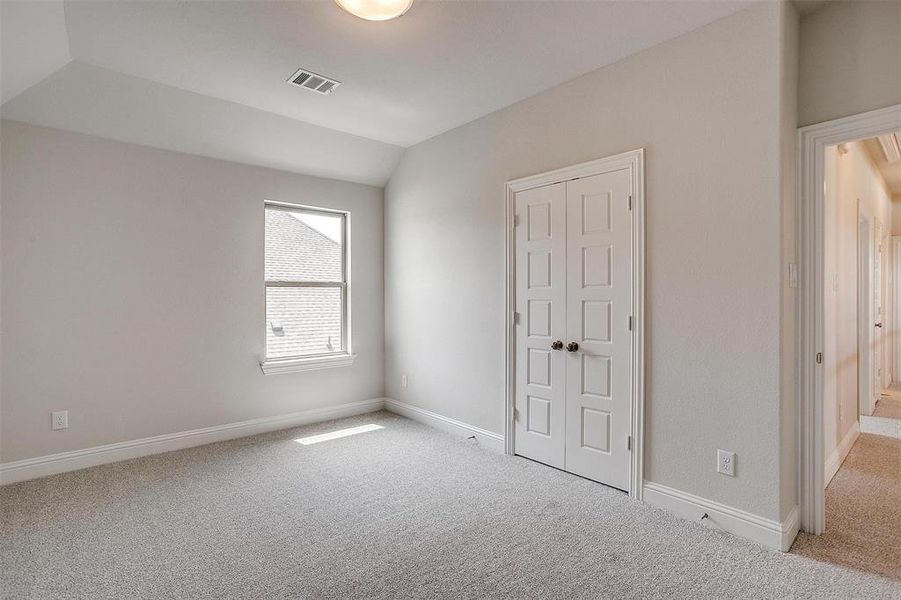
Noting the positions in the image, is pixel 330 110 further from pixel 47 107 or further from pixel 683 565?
pixel 683 565

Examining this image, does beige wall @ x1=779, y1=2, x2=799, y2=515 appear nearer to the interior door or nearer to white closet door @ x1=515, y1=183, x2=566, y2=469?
white closet door @ x1=515, y1=183, x2=566, y2=469

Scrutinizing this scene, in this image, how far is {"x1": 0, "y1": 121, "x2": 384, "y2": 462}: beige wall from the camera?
10.3ft

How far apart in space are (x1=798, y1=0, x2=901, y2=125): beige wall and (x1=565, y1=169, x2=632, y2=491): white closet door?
3.26ft

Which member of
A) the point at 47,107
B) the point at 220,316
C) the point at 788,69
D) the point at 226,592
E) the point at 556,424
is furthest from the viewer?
the point at 220,316

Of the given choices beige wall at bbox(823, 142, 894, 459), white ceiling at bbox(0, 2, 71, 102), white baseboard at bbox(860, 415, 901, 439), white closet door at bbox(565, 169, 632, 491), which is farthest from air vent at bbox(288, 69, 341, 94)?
white baseboard at bbox(860, 415, 901, 439)

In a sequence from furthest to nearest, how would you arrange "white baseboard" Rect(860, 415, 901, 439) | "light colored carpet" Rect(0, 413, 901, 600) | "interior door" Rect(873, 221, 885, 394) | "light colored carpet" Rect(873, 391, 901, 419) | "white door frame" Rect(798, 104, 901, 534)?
"interior door" Rect(873, 221, 885, 394) < "light colored carpet" Rect(873, 391, 901, 419) < "white baseboard" Rect(860, 415, 901, 439) < "white door frame" Rect(798, 104, 901, 534) < "light colored carpet" Rect(0, 413, 901, 600)

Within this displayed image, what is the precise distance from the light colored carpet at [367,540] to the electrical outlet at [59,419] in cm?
36

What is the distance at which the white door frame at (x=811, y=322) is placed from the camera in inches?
94.2

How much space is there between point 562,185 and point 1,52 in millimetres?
3405

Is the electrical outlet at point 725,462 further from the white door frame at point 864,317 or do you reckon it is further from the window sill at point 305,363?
the window sill at point 305,363

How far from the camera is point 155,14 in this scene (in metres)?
2.41

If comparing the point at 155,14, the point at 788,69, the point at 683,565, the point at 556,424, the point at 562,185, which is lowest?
the point at 683,565

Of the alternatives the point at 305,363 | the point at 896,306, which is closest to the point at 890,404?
the point at 896,306

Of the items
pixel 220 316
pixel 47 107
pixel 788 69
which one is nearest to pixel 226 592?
pixel 220 316
